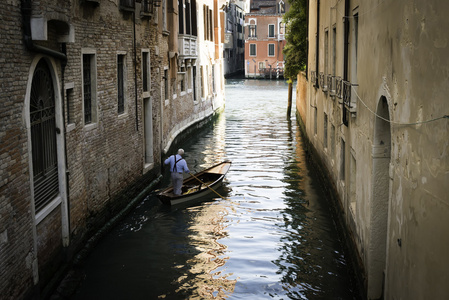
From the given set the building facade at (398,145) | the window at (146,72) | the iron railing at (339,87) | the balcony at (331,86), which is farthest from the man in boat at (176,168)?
the building facade at (398,145)

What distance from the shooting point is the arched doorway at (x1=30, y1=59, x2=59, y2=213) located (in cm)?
796

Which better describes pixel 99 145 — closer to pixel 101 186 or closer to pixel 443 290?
pixel 101 186

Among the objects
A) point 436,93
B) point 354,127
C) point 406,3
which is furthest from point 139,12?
point 436,93

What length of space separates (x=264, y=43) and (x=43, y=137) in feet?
199

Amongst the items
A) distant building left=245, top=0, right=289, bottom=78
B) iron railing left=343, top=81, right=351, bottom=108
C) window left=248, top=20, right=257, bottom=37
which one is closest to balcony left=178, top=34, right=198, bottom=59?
iron railing left=343, top=81, right=351, bottom=108

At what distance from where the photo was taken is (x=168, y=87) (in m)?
20.4

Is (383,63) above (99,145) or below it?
above

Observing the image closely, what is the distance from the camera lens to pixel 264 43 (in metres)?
67.4

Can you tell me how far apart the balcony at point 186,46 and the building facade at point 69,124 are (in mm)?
4459

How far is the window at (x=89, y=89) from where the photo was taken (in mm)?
10656

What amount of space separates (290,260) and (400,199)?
437 cm

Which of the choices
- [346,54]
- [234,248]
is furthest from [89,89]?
[346,54]

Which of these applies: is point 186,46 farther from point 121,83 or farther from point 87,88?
point 87,88

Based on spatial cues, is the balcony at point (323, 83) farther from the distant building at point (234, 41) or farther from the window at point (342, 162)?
the distant building at point (234, 41)
